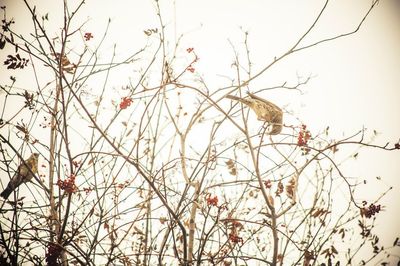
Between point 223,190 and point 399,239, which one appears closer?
point 223,190

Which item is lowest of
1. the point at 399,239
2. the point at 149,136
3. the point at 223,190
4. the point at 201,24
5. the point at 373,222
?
the point at 399,239

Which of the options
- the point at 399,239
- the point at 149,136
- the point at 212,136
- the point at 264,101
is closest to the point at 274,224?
the point at 212,136

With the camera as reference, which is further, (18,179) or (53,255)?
(18,179)

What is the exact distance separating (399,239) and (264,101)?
13.3 ft

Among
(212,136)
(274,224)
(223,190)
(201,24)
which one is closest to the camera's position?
(274,224)

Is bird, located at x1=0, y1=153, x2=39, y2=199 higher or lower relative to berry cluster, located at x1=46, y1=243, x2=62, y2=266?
higher

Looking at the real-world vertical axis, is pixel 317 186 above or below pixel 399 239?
above

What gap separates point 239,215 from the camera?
441 centimetres

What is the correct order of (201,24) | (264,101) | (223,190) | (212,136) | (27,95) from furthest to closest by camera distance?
(223,190), (201,24), (264,101), (27,95), (212,136)

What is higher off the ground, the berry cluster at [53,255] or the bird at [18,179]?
the bird at [18,179]

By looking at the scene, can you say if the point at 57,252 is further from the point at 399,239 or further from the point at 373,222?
the point at 399,239

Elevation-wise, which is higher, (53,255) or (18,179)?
(18,179)

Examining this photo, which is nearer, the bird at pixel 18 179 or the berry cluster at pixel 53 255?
the berry cluster at pixel 53 255

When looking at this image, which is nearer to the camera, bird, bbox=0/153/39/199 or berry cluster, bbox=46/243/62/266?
berry cluster, bbox=46/243/62/266
